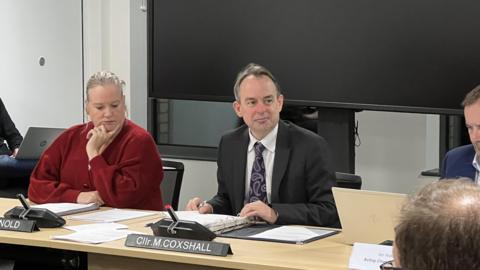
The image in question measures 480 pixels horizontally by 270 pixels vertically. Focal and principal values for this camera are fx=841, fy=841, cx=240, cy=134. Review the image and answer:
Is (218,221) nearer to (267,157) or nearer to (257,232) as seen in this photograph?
(257,232)

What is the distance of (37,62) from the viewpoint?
6129mm

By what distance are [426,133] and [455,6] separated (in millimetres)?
1102

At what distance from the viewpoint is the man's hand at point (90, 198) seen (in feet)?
11.8

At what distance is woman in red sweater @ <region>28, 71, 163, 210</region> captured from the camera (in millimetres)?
3598

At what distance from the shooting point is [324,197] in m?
3.37

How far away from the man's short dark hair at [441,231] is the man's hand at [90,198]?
98.1 inches

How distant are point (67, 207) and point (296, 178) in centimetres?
95

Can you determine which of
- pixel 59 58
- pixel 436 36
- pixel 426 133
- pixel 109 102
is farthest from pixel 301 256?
pixel 59 58

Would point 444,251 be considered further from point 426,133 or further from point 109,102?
point 426,133

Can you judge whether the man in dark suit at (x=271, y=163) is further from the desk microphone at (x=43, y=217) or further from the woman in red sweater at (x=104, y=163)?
the desk microphone at (x=43, y=217)

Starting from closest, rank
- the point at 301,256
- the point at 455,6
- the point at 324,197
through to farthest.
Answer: the point at 301,256, the point at 324,197, the point at 455,6

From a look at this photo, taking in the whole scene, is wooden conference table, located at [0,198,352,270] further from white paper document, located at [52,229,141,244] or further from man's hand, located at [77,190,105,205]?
man's hand, located at [77,190,105,205]

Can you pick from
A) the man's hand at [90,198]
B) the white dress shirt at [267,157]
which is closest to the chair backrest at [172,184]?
the man's hand at [90,198]

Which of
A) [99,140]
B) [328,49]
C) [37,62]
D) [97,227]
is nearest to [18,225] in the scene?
[97,227]
